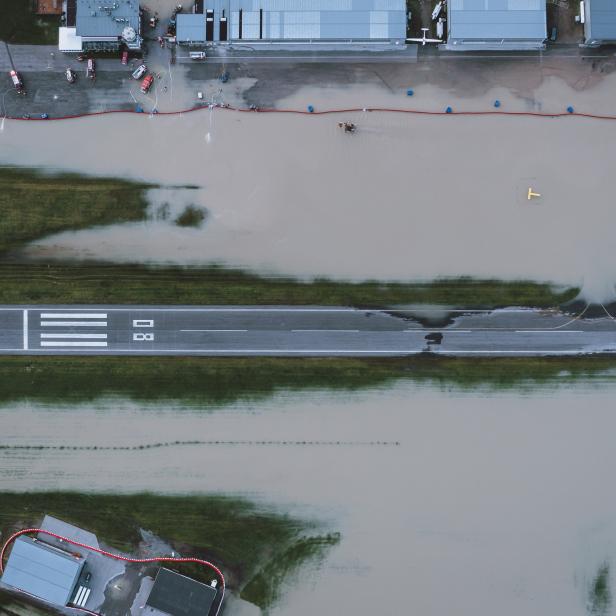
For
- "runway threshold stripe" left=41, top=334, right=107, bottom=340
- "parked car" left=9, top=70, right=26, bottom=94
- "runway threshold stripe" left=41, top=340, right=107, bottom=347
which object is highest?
"parked car" left=9, top=70, right=26, bottom=94

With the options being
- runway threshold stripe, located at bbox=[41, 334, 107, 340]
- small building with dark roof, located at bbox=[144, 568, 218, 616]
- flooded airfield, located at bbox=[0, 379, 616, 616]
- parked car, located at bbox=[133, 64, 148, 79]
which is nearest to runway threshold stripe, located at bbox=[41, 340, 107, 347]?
runway threshold stripe, located at bbox=[41, 334, 107, 340]

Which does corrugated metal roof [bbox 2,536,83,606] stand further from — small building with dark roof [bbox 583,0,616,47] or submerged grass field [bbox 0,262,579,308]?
small building with dark roof [bbox 583,0,616,47]

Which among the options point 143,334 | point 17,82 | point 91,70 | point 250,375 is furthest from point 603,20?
point 17,82

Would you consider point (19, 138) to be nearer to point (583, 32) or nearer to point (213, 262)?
point (213, 262)

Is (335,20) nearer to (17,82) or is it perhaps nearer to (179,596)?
(17,82)

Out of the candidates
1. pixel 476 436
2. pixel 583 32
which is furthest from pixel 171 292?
pixel 583 32

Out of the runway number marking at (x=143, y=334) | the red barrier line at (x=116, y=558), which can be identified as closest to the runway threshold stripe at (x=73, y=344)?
the runway number marking at (x=143, y=334)
